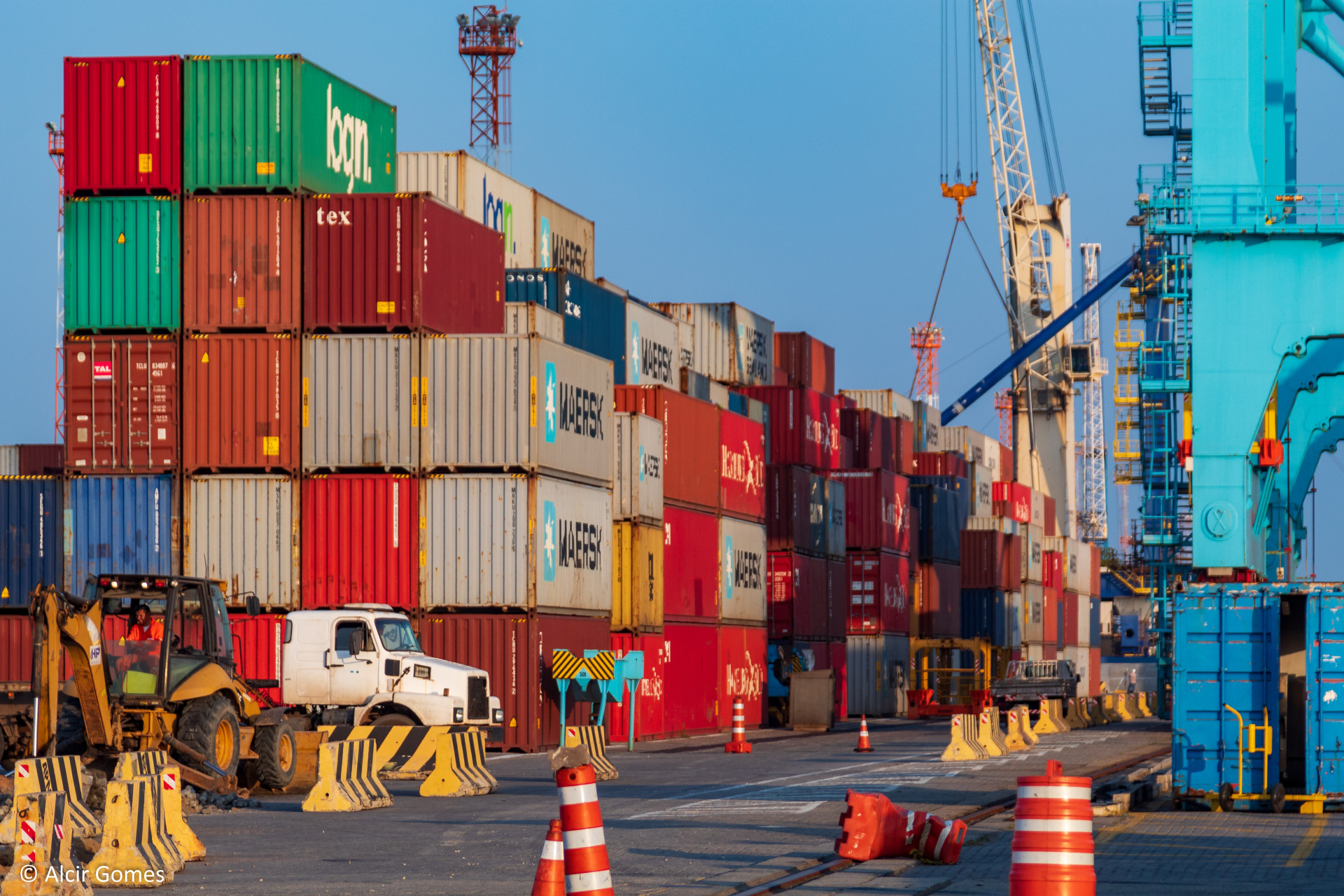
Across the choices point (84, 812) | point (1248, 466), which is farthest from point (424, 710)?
point (1248, 466)

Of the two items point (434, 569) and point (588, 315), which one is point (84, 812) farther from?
point (588, 315)

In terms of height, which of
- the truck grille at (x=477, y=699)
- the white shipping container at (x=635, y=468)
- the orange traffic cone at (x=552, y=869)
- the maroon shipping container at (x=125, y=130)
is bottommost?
the truck grille at (x=477, y=699)

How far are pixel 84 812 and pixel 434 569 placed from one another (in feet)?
49.3

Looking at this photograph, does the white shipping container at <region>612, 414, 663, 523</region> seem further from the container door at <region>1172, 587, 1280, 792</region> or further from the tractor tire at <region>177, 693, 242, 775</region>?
the container door at <region>1172, 587, 1280, 792</region>

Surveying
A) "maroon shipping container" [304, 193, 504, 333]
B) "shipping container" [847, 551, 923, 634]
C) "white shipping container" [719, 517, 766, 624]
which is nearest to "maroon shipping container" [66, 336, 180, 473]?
"maroon shipping container" [304, 193, 504, 333]

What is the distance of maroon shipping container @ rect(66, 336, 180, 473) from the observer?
3036cm

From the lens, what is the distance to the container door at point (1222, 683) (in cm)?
1895

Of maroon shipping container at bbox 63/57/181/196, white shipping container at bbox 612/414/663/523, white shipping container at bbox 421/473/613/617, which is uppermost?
maroon shipping container at bbox 63/57/181/196

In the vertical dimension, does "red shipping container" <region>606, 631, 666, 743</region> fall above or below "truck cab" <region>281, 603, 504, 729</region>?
below

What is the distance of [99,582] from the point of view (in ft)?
61.8

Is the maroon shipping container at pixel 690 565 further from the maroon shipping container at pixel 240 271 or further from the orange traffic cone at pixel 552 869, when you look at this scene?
the orange traffic cone at pixel 552 869

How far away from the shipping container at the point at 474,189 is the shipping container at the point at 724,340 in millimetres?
10624

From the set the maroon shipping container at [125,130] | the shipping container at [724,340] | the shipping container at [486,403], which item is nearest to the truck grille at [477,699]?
the shipping container at [486,403]

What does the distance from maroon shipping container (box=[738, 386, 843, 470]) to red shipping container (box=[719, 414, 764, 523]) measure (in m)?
6.10
